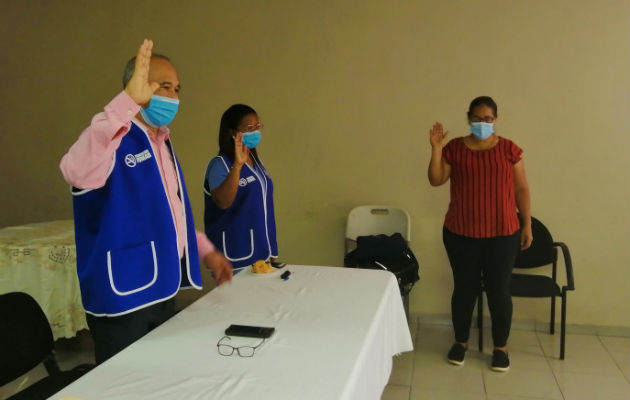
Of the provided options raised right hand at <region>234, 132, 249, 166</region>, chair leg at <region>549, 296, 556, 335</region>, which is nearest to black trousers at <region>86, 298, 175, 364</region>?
raised right hand at <region>234, 132, 249, 166</region>

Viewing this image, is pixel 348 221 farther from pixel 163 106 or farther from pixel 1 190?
pixel 1 190

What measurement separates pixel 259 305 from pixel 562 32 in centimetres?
258

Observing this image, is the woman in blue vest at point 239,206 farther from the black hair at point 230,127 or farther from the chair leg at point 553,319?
the chair leg at point 553,319

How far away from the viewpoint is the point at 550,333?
311cm

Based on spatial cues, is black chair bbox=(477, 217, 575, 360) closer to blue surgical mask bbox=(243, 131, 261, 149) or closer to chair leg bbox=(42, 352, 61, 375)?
blue surgical mask bbox=(243, 131, 261, 149)

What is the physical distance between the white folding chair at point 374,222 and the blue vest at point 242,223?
43.8 inches

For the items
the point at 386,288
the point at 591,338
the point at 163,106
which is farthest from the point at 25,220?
the point at 591,338

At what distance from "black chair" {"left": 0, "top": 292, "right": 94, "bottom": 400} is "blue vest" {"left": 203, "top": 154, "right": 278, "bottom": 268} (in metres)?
0.76

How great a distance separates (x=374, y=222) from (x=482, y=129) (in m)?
1.03

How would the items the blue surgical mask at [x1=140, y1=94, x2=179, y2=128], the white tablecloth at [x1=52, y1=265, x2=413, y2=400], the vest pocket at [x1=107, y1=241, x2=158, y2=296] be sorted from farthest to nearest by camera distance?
the blue surgical mask at [x1=140, y1=94, x2=179, y2=128] < the vest pocket at [x1=107, y1=241, x2=158, y2=296] < the white tablecloth at [x1=52, y1=265, x2=413, y2=400]

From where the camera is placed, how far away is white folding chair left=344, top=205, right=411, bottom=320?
10.5 feet

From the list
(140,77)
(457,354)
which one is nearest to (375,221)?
(457,354)

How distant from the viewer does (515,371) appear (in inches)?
104

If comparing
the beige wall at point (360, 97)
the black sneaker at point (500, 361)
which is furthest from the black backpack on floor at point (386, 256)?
the black sneaker at point (500, 361)
